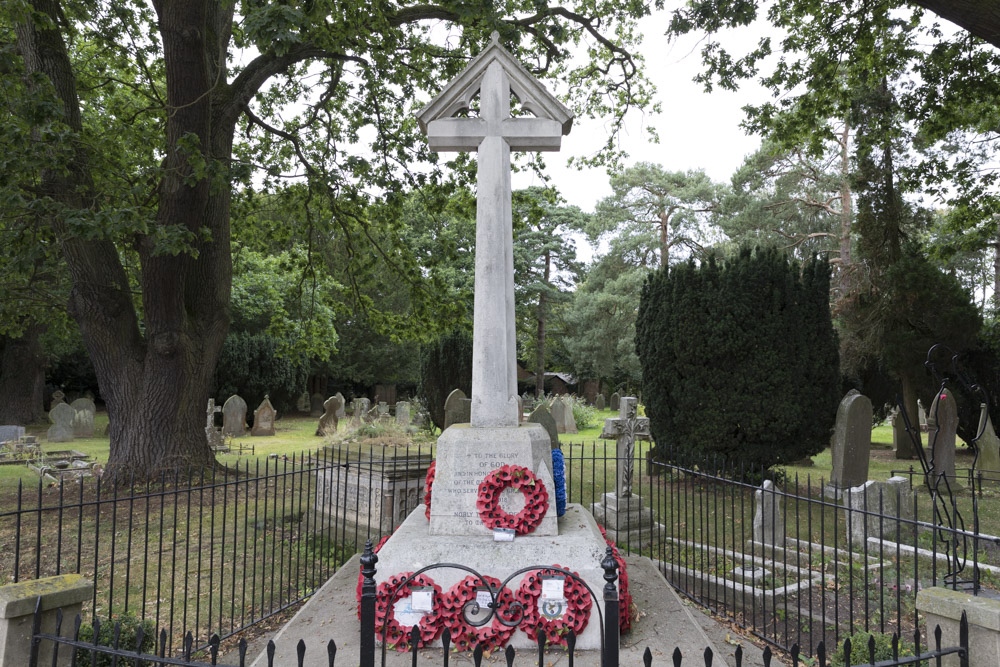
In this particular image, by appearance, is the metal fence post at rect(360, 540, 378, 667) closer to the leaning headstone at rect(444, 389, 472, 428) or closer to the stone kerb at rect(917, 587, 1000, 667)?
the stone kerb at rect(917, 587, 1000, 667)

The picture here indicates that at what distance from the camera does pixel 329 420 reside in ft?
66.8

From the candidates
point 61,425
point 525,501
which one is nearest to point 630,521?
point 525,501

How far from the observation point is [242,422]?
64.8ft

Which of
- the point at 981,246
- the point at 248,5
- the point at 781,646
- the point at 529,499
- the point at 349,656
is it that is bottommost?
the point at 781,646

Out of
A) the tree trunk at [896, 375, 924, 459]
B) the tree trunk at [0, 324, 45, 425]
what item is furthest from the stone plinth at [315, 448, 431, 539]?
the tree trunk at [0, 324, 45, 425]

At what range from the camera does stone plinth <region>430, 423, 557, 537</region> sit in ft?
15.5

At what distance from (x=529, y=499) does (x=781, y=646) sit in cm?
241

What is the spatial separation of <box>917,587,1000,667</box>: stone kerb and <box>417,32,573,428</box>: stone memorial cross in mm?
2963

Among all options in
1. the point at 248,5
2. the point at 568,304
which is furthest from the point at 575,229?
the point at 248,5

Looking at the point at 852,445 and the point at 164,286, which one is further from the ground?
the point at 164,286

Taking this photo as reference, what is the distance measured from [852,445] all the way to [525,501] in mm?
6612

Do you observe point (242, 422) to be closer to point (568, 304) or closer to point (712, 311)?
point (712, 311)

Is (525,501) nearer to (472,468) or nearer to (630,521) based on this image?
(472,468)

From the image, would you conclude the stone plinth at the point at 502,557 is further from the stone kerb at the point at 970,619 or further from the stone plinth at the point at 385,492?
the stone plinth at the point at 385,492
